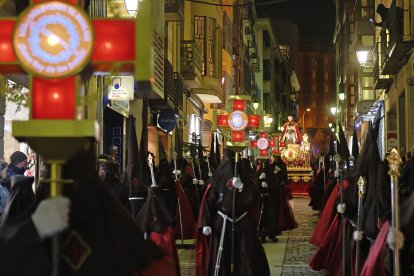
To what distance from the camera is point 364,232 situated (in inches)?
348

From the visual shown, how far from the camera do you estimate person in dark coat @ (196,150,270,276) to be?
10.8 m

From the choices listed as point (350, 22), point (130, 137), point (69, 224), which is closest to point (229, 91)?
point (350, 22)

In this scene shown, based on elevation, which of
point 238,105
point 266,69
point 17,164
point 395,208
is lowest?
point 395,208

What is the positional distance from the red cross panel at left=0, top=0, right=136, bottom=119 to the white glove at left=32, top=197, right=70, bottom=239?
1.74 feet

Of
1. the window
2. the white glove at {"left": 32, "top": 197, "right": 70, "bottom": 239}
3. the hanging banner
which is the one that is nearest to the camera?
the white glove at {"left": 32, "top": 197, "right": 70, "bottom": 239}

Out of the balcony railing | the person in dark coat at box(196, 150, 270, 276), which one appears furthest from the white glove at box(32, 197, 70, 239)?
the balcony railing

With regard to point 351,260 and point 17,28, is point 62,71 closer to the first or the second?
point 17,28

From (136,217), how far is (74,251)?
553 centimetres

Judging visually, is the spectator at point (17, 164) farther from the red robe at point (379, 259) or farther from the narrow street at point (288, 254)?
the red robe at point (379, 259)

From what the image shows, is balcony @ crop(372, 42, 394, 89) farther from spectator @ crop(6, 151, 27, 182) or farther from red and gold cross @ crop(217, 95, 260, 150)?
spectator @ crop(6, 151, 27, 182)

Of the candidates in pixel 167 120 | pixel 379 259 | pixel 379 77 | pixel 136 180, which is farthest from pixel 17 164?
pixel 379 77

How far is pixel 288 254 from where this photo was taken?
1648 centimetres

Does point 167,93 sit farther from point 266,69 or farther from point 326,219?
point 266,69

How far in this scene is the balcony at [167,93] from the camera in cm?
2511
